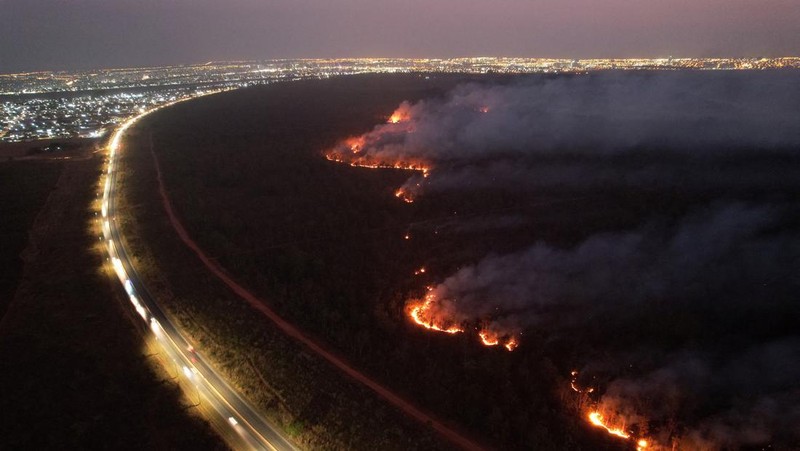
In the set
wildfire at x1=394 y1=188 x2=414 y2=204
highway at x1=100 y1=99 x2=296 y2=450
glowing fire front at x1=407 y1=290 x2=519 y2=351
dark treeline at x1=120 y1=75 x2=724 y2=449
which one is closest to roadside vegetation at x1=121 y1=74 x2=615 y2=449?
dark treeline at x1=120 y1=75 x2=724 y2=449

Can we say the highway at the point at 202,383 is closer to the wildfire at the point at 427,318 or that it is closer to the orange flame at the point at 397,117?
the wildfire at the point at 427,318

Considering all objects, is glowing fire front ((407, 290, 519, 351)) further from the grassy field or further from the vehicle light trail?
the grassy field

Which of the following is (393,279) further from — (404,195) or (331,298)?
(404,195)

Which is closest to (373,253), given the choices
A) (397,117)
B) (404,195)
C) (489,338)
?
(489,338)

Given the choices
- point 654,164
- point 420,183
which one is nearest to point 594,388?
point 420,183

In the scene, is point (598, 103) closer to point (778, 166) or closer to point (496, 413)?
point (778, 166)
